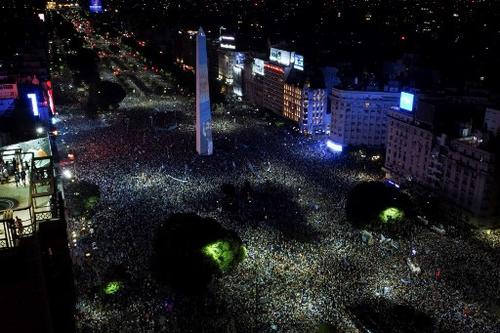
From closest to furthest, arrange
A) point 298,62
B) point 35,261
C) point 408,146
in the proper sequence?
point 35,261, point 408,146, point 298,62

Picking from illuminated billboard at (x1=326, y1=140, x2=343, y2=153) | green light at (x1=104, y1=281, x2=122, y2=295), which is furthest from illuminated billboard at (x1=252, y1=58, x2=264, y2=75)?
green light at (x1=104, y1=281, x2=122, y2=295)

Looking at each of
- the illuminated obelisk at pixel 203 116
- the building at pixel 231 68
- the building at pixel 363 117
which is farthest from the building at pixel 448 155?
the building at pixel 231 68

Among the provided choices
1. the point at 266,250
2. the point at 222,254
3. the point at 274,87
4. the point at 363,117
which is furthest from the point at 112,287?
the point at 274,87

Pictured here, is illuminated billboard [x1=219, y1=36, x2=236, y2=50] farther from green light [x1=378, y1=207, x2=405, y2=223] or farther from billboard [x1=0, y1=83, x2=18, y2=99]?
green light [x1=378, y1=207, x2=405, y2=223]

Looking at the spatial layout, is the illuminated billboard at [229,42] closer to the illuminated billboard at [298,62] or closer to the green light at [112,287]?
the illuminated billboard at [298,62]

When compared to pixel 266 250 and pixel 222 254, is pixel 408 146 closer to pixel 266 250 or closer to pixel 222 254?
pixel 266 250

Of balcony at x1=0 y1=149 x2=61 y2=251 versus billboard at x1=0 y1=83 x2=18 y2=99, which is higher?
balcony at x1=0 y1=149 x2=61 y2=251
